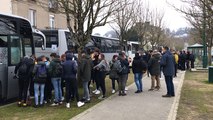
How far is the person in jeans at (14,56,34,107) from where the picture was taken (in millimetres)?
11828

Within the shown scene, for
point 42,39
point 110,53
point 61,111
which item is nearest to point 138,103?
point 61,111

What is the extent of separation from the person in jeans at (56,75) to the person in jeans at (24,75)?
0.69 metres

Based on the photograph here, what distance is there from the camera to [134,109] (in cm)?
1113

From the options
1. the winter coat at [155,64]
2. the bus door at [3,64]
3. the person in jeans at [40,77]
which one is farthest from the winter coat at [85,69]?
the winter coat at [155,64]

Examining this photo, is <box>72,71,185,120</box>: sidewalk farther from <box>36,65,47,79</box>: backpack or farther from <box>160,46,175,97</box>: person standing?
<box>36,65,47,79</box>: backpack

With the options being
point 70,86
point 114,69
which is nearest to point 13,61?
point 70,86

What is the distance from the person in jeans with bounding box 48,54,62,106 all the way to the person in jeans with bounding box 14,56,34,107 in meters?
0.69

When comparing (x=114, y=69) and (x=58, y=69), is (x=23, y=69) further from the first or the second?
(x=114, y=69)

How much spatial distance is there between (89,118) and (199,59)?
3957 centimetres

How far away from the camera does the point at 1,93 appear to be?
12461 mm

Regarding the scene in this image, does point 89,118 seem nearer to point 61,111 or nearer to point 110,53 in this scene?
point 61,111

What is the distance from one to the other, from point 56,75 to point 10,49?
2236 millimetres

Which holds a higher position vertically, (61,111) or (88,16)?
(88,16)

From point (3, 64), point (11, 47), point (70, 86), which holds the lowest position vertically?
point (70, 86)
